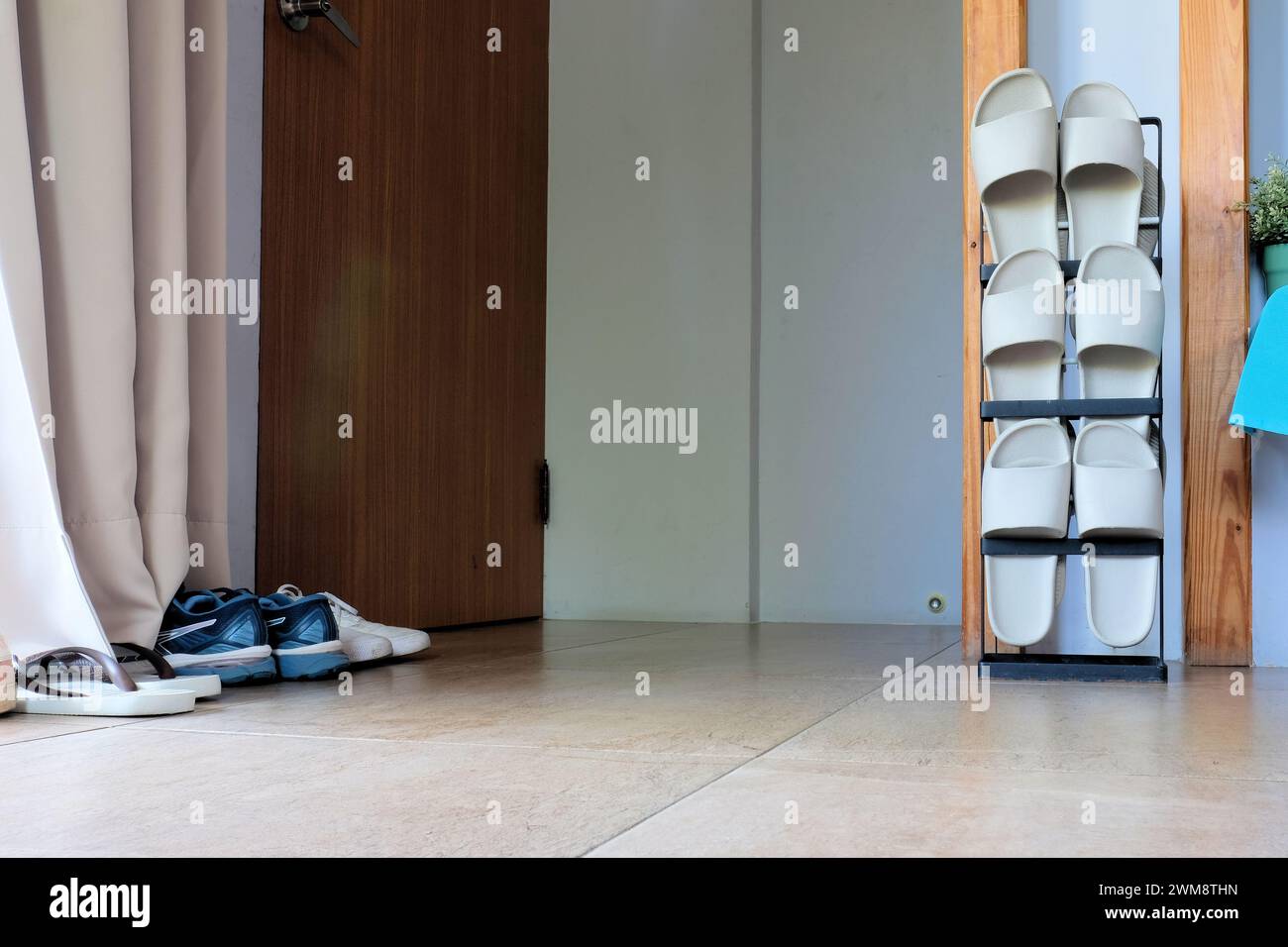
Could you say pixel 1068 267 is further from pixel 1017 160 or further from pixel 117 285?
pixel 117 285

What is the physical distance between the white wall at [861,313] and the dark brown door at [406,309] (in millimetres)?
711

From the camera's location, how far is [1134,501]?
191 cm

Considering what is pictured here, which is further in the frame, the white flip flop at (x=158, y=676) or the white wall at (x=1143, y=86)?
Result: the white wall at (x=1143, y=86)

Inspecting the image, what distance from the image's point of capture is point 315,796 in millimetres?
960

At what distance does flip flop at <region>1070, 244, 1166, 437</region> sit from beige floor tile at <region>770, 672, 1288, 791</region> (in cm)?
52

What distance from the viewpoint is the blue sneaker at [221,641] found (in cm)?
176

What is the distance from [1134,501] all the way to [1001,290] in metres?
0.40

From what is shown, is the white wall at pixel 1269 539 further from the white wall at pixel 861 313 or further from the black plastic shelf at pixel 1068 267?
the white wall at pixel 861 313

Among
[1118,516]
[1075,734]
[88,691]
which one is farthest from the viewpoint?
[1118,516]

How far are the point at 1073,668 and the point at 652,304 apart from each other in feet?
6.49

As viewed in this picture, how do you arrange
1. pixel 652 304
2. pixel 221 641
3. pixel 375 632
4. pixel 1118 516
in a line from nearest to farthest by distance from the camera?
pixel 221 641, pixel 1118 516, pixel 375 632, pixel 652 304
